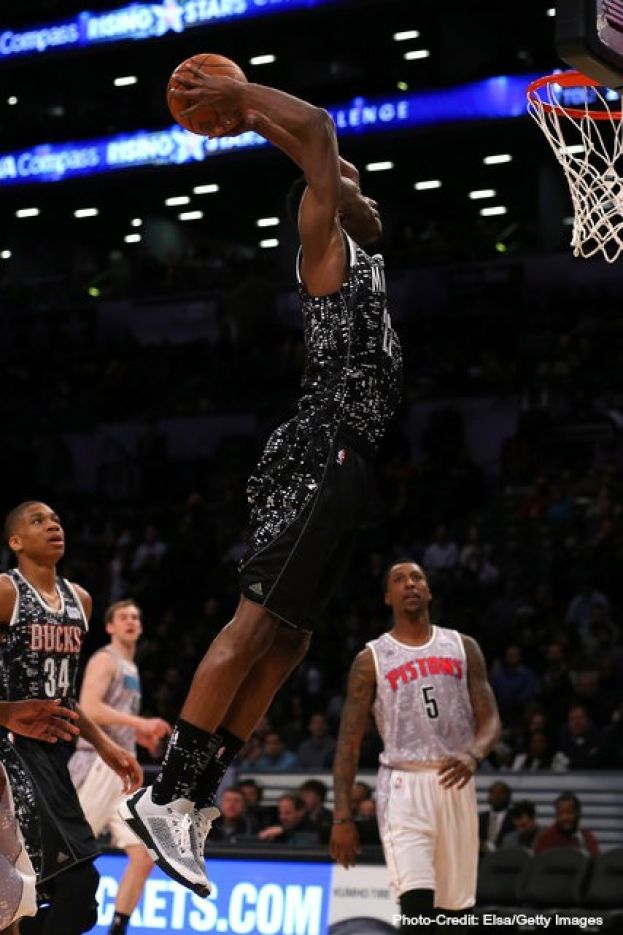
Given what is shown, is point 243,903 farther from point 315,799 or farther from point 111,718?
point 315,799

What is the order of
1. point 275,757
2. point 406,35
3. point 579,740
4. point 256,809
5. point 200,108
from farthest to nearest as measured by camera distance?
point 406,35
point 275,757
point 579,740
point 256,809
point 200,108

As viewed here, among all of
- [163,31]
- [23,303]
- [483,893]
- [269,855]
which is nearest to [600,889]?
[483,893]

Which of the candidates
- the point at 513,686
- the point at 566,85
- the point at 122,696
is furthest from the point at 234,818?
the point at 566,85

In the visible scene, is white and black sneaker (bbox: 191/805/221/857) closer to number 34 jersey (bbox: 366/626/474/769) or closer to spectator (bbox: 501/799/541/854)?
number 34 jersey (bbox: 366/626/474/769)

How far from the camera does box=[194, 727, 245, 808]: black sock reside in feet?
17.2

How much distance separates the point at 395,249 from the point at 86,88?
7.57 m

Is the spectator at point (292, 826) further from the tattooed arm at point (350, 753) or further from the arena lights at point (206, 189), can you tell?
the arena lights at point (206, 189)

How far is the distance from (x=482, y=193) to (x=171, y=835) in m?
23.1

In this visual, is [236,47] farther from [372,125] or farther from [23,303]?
[23,303]

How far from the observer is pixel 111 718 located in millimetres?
10148

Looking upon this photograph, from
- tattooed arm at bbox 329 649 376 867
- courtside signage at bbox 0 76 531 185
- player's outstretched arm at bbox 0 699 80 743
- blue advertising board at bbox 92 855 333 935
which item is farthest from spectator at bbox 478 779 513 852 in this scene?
courtside signage at bbox 0 76 531 185

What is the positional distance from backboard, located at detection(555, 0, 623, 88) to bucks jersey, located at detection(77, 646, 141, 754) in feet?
19.5

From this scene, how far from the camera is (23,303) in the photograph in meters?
28.4

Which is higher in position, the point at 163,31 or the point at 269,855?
the point at 163,31
